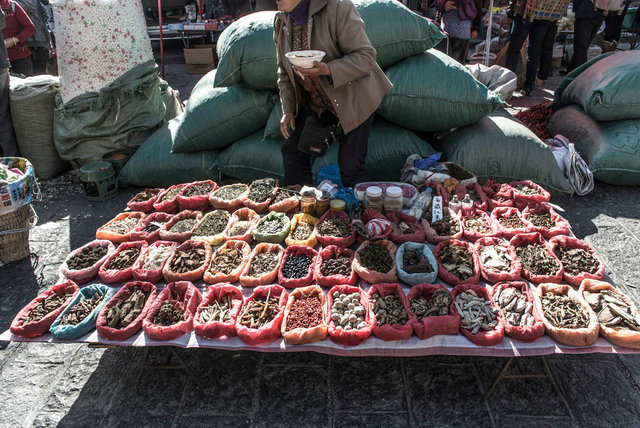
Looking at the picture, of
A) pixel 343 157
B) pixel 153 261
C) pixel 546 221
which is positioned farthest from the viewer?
pixel 343 157

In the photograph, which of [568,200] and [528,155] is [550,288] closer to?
[528,155]

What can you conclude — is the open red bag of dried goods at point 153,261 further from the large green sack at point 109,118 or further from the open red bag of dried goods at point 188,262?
the large green sack at point 109,118

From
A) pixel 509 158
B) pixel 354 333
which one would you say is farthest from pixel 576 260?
pixel 354 333

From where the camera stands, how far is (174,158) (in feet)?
13.0

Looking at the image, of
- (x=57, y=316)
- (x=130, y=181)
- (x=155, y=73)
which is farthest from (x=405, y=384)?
(x=155, y=73)

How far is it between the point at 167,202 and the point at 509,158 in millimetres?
2803

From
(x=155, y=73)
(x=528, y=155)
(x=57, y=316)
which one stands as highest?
Answer: (x=155, y=73)

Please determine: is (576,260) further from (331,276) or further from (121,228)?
(121,228)

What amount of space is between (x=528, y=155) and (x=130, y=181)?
3678 mm

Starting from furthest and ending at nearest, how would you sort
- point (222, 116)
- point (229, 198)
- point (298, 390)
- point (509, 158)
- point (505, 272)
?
point (222, 116) → point (509, 158) → point (229, 198) → point (505, 272) → point (298, 390)

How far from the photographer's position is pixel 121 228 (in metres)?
2.97

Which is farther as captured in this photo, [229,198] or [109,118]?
[109,118]

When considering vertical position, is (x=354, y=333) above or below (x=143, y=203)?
below

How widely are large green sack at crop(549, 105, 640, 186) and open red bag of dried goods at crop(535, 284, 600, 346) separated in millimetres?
2051
